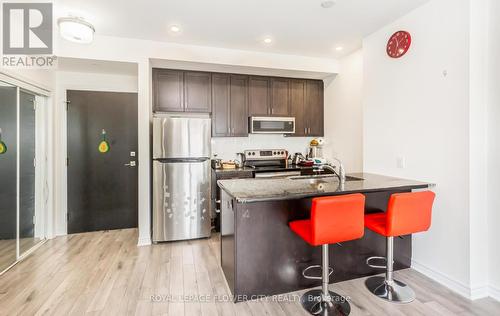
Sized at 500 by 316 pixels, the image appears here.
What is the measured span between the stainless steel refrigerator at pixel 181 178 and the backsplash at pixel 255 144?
30.8 inches

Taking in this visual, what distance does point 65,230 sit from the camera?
3785 mm

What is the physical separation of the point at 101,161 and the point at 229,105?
2.15 m

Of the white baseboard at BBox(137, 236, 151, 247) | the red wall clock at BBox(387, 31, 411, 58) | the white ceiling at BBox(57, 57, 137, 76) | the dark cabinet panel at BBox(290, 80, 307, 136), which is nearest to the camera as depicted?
the red wall clock at BBox(387, 31, 411, 58)

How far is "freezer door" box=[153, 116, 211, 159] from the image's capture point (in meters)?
3.43

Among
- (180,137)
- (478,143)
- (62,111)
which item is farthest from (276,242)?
(62,111)

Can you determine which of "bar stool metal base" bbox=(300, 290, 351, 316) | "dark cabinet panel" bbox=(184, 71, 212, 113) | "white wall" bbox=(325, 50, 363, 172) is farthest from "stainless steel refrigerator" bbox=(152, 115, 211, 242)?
→ "white wall" bbox=(325, 50, 363, 172)

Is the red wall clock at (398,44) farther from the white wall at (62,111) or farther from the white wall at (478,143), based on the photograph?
the white wall at (62,111)

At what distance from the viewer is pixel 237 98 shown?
418 centimetres

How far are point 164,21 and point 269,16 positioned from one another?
1162mm

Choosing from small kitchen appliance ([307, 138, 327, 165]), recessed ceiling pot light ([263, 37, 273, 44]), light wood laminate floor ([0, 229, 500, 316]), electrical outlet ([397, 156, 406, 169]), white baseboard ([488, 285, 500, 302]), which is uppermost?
recessed ceiling pot light ([263, 37, 273, 44])

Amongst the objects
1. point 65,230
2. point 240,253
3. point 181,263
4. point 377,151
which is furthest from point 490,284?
point 65,230

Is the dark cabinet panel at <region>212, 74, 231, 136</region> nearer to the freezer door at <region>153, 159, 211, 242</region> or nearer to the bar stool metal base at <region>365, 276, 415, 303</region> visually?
the freezer door at <region>153, 159, 211, 242</region>

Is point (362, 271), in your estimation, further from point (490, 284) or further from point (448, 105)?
point (448, 105)

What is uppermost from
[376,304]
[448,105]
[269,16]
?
[269,16]
